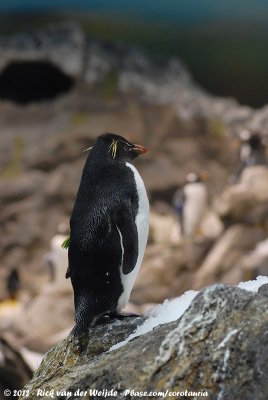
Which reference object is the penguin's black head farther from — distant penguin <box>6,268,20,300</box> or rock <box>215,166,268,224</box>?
distant penguin <box>6,268,20,300</box>

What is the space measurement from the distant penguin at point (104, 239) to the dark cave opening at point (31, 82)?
1466 centimetres

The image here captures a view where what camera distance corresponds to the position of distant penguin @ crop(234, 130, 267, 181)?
1703cm

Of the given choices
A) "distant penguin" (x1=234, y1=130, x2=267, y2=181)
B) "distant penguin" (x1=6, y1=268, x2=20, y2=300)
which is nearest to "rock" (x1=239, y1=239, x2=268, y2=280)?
"distant penguin" (x1=234, y1=130, x2=267, y2=181)

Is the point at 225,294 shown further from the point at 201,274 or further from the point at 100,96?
the point at 100,96

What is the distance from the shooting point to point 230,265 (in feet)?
43.6

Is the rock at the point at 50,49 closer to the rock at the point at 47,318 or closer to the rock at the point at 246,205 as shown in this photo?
the rock at the point at 246,205

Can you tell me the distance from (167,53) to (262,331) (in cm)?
1836

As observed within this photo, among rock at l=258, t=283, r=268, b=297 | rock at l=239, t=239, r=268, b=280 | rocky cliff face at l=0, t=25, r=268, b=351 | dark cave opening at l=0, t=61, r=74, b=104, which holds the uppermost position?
dark cave opening at l=0, t=61, r=74, b=104

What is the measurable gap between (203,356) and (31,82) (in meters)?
16.7

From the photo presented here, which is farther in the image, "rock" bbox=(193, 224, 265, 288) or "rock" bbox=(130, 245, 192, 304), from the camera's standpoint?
"rock" bbox=(193, 224, 265, 288)

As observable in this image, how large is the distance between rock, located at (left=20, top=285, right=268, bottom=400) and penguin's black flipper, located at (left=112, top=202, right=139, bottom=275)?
0.98 meters

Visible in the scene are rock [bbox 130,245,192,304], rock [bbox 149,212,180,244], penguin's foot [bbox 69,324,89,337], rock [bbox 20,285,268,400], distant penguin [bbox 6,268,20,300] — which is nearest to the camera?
rock [bbox 20,285,268,400]

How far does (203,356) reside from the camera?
9.62ft

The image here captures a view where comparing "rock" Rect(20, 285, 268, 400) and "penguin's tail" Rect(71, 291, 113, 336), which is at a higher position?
"penguin's tail" Rect(71, 291, 113, 336)
